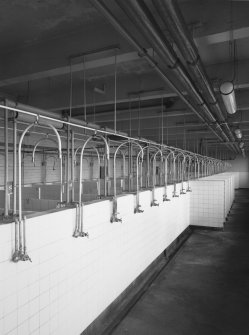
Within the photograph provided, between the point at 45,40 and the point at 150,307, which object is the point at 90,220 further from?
the point at 45,40

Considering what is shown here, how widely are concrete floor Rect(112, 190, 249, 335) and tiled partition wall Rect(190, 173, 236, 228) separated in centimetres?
114

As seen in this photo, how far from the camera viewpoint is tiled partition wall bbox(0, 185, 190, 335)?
65.3 inches

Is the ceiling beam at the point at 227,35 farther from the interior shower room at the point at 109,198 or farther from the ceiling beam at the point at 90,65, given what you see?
the ceiling beam at the point at 90,65

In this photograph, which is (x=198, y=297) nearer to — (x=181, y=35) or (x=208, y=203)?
(x=181, y=35)

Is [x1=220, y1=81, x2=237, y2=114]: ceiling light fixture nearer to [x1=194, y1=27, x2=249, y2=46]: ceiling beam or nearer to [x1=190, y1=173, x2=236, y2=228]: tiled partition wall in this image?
[x1=194, y1=27, x2=249, y2=46]: ceiling beam

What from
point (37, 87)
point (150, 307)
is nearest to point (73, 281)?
point (150, 307)

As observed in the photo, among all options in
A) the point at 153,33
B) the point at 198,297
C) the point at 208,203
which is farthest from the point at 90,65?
the point at 208,203

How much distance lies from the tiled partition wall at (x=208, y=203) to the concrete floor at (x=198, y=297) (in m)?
1.14

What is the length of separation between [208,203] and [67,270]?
4888 mm

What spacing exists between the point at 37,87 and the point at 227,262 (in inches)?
180

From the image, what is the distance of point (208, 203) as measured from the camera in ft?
20.9

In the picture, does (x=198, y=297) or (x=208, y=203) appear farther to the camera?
(x=208, y=203)

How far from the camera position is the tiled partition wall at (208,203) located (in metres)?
6.32

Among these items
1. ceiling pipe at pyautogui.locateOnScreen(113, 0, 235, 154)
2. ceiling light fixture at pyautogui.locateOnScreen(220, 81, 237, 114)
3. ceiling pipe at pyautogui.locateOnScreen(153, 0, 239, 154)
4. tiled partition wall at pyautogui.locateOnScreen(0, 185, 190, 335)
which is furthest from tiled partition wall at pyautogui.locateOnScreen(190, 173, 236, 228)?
ceiling pipe at pyautogui.locateOnScreen(113, 0, 235, 154)
